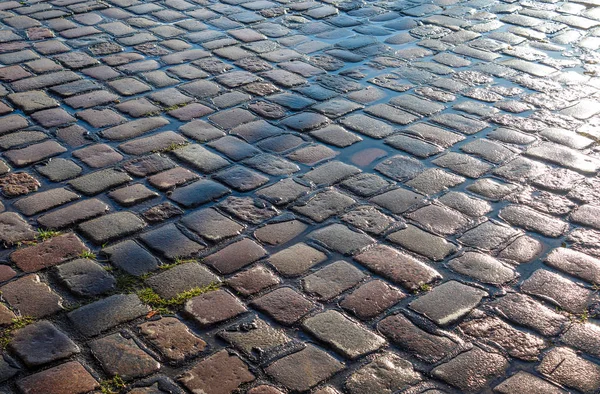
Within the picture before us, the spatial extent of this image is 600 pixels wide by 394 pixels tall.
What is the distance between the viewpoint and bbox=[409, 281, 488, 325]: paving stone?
3002mm

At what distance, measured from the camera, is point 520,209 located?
3.71 meters

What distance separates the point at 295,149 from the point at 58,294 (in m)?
1.71

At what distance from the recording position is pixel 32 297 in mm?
3062

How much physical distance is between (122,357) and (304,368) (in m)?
0.70

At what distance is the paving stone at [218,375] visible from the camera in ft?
8.62

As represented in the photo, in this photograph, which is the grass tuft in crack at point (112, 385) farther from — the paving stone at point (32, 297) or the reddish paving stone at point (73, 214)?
the reddish paving stone at point (73, 214)

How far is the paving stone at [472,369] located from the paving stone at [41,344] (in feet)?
4.68

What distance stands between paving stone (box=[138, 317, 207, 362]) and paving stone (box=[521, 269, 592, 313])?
1.45 metres

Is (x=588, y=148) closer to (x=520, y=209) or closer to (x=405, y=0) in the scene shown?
(x=520, y=209)

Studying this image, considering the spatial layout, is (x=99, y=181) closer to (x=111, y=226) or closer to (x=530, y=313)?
(x=111, y=226)

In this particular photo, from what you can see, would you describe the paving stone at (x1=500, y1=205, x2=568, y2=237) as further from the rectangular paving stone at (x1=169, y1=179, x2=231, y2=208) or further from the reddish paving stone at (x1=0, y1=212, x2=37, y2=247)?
the reddish paving stone at (x1=0, y1=212, x2=37, y2=247)

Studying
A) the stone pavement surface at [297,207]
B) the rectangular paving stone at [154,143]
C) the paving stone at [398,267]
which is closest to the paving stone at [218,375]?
the stone pavement surface at [297,207]

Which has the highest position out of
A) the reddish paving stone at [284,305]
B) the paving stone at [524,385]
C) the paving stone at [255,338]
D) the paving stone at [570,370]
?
the paving stone at [570,370]

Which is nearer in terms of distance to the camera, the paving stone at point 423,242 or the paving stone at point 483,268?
the paving stone at point 483,268
